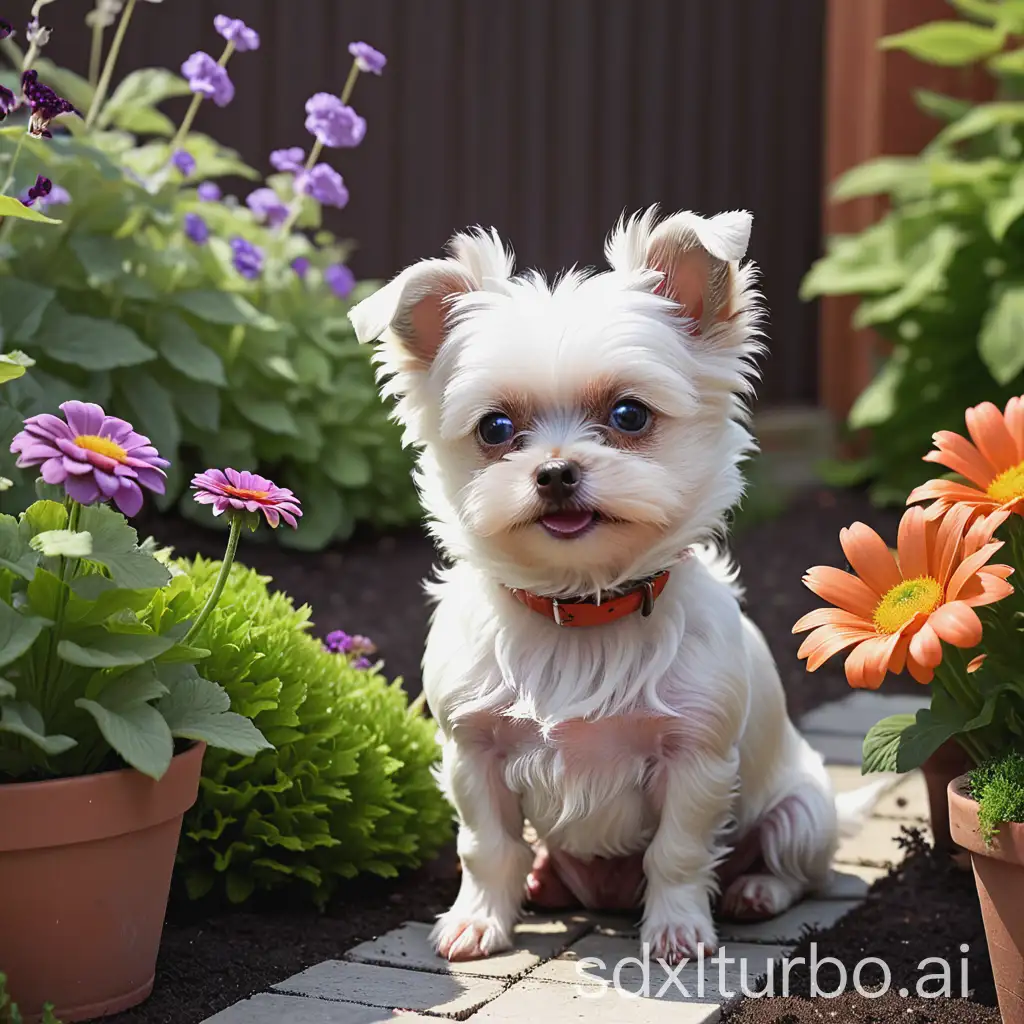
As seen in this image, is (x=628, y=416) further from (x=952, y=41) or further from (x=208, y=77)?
(x=952, y=41)

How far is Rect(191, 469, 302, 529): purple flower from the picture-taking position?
2475mm

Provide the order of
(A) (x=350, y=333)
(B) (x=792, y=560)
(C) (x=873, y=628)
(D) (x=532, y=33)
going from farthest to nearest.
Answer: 1. (D) (x=532, y=33)
2. (B) (x=792, y=560)
3. (A) (x=350, y=333)
4. (C) (x=873, y=628)

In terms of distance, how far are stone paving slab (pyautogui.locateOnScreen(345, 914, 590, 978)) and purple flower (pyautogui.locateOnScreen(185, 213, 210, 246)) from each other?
2.66 meters

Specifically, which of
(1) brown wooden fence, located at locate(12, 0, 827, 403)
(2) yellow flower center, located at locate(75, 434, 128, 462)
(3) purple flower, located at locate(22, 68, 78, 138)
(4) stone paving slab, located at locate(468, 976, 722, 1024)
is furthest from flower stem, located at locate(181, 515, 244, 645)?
(1) brown wooden fence, located at locate(12, 0, 827, 403)

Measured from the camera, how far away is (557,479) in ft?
8.57

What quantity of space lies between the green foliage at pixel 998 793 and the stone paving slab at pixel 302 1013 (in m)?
0.94

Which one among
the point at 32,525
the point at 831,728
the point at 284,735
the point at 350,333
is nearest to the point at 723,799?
the point at 284,735

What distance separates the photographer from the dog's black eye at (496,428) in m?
2.78

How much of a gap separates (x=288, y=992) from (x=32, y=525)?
0.90m

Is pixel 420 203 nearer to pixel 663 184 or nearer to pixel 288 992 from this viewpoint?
pixel 663 184

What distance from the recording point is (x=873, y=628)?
2510 millimetres

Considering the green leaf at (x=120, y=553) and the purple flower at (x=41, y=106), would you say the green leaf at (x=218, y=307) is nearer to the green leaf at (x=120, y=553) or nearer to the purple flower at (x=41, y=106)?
the purple flower at (x=41, y=106)

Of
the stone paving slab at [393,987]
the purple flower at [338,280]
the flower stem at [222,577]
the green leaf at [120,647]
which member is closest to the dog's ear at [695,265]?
the flower stem at [222,577]

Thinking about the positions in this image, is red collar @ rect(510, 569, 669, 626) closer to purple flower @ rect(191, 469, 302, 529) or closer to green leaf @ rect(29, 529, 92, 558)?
purple flower @ rect(191, 469, 302, 529)
